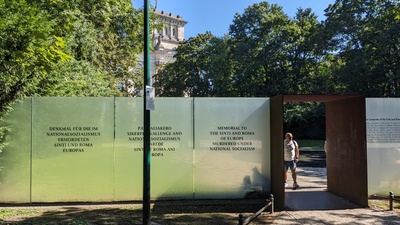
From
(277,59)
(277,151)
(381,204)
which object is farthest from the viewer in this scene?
Answer: (277,59)

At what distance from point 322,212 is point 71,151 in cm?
602

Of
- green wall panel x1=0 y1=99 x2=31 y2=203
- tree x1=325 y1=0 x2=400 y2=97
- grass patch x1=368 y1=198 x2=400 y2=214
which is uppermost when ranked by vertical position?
tree x1=325 y1=0 x2=400 y2=97

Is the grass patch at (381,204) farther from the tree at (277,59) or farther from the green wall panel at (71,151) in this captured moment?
the tree at (277,59)

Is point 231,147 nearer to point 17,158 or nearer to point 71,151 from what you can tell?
point 71,151

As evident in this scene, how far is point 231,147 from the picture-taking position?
9.24 metres

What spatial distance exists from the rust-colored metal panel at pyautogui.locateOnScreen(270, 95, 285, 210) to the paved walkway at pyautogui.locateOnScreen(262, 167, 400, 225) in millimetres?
347

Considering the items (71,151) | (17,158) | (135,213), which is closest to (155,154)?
(135,213)

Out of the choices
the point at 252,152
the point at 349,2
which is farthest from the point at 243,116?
the point at 349,2

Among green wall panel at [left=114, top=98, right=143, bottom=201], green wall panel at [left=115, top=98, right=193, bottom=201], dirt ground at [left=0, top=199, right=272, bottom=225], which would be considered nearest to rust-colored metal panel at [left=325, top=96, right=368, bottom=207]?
dirt ground at [left=0, top=199, right=272, bottom=225]

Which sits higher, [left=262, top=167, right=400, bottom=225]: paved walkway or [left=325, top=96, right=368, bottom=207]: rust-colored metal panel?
[left=325, top=96, right=368, bottom=207]: rust-colored metal panel

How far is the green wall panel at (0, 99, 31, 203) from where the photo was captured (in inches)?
342

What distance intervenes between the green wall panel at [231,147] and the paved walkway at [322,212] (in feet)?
3.47

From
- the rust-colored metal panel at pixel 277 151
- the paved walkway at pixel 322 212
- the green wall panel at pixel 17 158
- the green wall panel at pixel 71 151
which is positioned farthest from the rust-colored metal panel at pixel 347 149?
the green wall panel at pixel 17 158

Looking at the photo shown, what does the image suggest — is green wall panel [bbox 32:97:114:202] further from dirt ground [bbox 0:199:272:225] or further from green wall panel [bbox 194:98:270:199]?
green wall panel [bbox 194:98:270:199]
